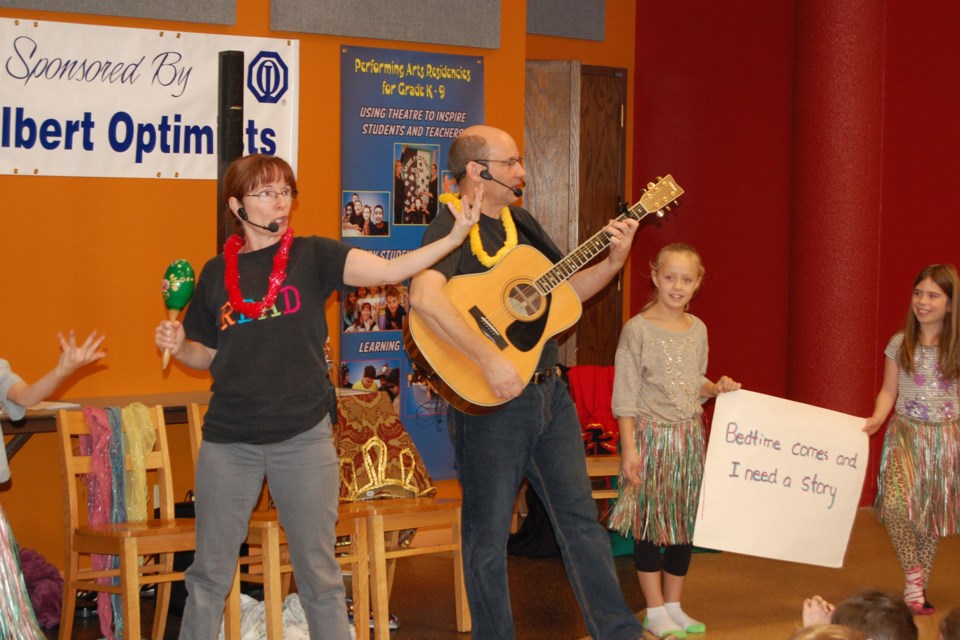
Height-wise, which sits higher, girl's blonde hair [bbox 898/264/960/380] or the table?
girl's blonde hair [bbox 898/264/960/380]

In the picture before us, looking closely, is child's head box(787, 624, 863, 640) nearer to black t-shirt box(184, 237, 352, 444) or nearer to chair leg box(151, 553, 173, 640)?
black t-shirt box(184, 237, 352, 444)

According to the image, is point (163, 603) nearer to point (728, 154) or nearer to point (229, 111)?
point (229, 111)

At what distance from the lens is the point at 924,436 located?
473cm

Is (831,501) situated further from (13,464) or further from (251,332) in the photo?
(13,464)

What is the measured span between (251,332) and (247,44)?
2270 mm

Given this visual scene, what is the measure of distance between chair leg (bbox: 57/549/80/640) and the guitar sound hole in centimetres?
178

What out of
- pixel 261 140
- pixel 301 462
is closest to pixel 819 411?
pixel 301 462

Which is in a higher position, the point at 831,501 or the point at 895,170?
the point at 895,170

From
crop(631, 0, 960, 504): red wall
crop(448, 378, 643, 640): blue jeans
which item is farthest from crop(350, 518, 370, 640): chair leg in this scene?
crop(631, 0, 960, 504): red wall

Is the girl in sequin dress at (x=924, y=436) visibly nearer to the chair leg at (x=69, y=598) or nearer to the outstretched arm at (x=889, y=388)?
the outstretched arm at (x=889, y=388)

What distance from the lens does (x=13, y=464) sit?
488 cm

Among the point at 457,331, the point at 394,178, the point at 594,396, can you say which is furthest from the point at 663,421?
the point at 394,178

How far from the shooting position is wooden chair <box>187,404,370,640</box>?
12.9ft

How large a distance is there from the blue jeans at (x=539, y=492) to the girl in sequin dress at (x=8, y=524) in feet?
3.65
